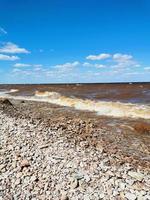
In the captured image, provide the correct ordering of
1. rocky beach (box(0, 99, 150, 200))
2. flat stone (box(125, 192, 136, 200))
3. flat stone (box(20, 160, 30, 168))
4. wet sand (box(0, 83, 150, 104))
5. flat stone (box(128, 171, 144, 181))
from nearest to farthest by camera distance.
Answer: flat stone (box(125, 192, 136, 200)) → rocky beach (box(0, 99, 150, 200)) → flat stone (box(128, 171, 144, 181)) → flat stone (box(20, 160, 30, 168)) → wet sand (box(0, 83, 150, 104))

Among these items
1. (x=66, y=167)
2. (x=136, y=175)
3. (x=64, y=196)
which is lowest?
(x=64, y=196)

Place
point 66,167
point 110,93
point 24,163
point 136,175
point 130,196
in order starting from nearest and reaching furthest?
1. point 130,196
2. point 136,175
3. point 66,167
4. point 24,163
5. point 110,93

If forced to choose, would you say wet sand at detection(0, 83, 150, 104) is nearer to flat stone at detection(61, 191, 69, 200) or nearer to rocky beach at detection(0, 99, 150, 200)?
rocky beach at detection(0, 99, 150, 200)

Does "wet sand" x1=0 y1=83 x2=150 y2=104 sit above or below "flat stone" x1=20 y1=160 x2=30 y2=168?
below

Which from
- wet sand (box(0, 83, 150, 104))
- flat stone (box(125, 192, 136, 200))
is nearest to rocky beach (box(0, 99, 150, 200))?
flat stone (box(125, 192, 136, 200))

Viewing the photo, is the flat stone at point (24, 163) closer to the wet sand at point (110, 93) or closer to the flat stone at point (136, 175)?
the flat stone at point (136, 175)

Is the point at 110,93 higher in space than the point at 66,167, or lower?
lower

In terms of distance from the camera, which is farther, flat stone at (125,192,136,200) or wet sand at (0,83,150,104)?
wet sand at (0,83,150,104)

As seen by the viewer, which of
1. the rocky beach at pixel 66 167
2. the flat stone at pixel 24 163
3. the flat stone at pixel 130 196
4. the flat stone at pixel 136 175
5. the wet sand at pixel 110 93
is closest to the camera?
the flat stone at pixel 130 196

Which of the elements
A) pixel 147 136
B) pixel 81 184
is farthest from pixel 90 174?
pixel 147 136

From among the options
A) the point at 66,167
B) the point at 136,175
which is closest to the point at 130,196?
the point at 136,175

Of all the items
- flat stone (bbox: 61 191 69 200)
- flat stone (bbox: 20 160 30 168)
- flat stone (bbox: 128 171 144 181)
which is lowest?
flat stone (bbox: 61 191 69 200)

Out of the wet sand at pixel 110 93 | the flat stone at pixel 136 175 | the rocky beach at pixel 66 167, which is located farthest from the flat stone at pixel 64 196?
the wet sand at pixel 110 93

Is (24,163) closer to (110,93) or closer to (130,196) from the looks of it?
(130,196)
